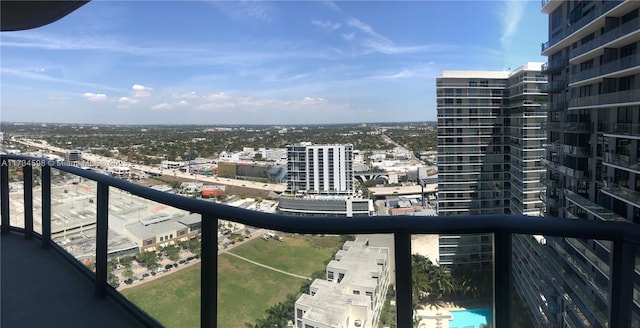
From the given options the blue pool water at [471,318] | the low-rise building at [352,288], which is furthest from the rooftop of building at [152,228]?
the blue pool water at [471,318]

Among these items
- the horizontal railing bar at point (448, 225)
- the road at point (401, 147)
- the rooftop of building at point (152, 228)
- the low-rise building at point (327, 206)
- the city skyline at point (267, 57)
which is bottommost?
the low-rise building at point (327, 206)

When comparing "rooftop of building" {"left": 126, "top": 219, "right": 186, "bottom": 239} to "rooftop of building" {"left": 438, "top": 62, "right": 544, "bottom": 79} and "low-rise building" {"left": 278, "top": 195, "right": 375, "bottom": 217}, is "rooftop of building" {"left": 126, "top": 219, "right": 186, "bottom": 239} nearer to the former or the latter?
"low-rise building" {"left": 278, "top": 195, "right": 375, "bottom": 217}

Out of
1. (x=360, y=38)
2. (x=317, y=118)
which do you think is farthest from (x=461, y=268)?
(x=360, y=38)

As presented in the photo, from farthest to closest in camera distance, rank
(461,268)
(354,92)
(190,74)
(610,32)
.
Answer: (190,74), (354,92), (610,32), (461,268)

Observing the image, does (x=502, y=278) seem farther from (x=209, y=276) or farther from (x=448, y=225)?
(x=209, y=276)

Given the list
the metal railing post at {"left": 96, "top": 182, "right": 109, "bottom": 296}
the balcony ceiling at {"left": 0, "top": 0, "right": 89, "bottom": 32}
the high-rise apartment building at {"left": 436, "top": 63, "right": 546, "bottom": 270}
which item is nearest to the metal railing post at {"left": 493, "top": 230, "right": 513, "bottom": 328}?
the metal railing post at {"left": 96, "top": 182, "right": 109, "bottom": 296}

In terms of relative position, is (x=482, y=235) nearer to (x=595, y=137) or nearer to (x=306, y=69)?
(x=595, y=137)

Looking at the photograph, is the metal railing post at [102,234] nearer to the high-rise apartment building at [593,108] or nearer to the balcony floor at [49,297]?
the balcony floor at [49,297]
